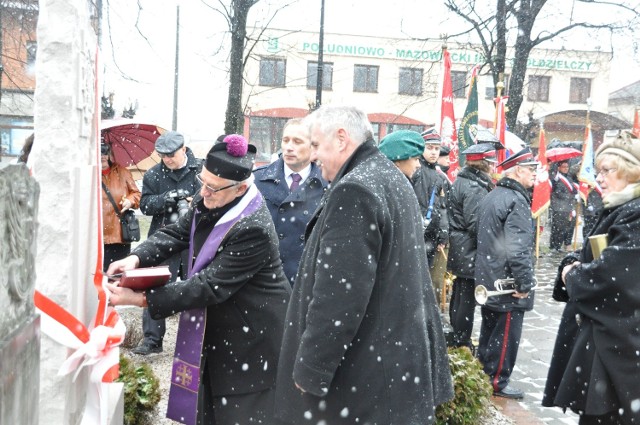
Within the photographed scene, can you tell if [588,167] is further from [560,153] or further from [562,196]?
[562,196]

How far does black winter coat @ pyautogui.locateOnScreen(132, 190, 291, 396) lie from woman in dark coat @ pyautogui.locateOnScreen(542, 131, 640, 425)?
1.65 metres

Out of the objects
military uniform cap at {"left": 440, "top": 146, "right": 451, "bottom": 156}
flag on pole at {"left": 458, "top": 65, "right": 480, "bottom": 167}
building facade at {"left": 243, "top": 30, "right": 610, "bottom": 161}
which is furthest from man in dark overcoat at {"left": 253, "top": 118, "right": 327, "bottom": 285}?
building facade at {"left": 243, "top": 30, "right": 610, "bottom": 161}

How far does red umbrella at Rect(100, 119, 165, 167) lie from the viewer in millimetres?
5984

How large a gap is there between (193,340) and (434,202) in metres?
4.11

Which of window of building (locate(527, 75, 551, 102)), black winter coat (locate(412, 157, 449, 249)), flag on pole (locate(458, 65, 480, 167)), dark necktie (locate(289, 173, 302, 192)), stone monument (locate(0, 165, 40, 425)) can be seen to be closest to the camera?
stone monument (locate(0, 165, 40, 425))

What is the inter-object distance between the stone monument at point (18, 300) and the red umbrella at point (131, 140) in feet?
14.2

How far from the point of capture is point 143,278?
300cm

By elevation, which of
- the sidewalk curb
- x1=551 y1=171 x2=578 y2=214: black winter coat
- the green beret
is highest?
the green beret

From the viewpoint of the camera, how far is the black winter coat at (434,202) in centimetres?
688

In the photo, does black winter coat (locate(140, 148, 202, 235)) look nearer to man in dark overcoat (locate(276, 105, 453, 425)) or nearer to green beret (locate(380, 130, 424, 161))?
green beret (locate(380, 130, 424, 161))

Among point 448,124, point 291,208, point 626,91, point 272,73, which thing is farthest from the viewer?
point 626,91

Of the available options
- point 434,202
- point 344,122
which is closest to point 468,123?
point 434,202

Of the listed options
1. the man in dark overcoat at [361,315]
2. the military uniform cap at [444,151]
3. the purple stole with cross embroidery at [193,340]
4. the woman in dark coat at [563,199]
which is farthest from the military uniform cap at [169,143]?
the woman in dark coat at [563,199]

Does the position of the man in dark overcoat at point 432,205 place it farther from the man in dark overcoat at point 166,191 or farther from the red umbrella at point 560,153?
the red umbrella at point 560,153
